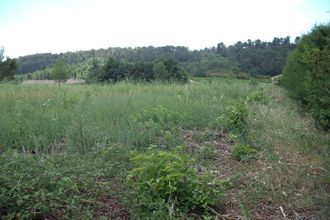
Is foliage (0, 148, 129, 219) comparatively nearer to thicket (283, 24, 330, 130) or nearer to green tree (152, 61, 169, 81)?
thicket (283, 24, 330, 130)

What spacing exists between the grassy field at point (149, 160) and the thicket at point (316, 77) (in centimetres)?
50

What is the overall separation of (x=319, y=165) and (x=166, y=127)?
283 cm

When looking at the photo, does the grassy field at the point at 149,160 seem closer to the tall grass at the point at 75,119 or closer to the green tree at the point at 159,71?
the tall grass at the point at 75,119

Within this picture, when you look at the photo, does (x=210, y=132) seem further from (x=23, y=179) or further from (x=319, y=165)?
(x=23, y=179)

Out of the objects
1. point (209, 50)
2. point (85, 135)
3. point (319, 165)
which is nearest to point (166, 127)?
point (85, 135)

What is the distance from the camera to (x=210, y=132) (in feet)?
20.8

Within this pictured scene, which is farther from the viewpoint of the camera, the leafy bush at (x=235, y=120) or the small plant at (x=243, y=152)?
the leafy bush at (x=235, y=120)

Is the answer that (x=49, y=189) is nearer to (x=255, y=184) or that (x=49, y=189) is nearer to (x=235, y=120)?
(x=255, y=184)

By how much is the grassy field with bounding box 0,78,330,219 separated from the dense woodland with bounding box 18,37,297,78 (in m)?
23.0

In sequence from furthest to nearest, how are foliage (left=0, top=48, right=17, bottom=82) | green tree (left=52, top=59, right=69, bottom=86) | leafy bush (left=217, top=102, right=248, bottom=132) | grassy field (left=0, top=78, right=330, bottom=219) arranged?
foliage (left=0, top=48, right=17, bottom=82)
green tree (left=52, top=59, right=69, bottom=86)
leafy bush (left=217, top=102, right=248, bottom=132)
grassy field (left=0, top=78, right=330, bottom=219)

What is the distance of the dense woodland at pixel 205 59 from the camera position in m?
34.2

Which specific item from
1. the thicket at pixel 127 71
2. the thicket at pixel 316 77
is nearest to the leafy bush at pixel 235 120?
the thicket at pixel 316 77

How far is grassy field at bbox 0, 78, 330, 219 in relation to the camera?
3.14m

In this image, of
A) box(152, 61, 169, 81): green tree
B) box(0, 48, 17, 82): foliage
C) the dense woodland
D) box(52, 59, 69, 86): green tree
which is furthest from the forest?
box(0, 48, 17, 82): foliage
